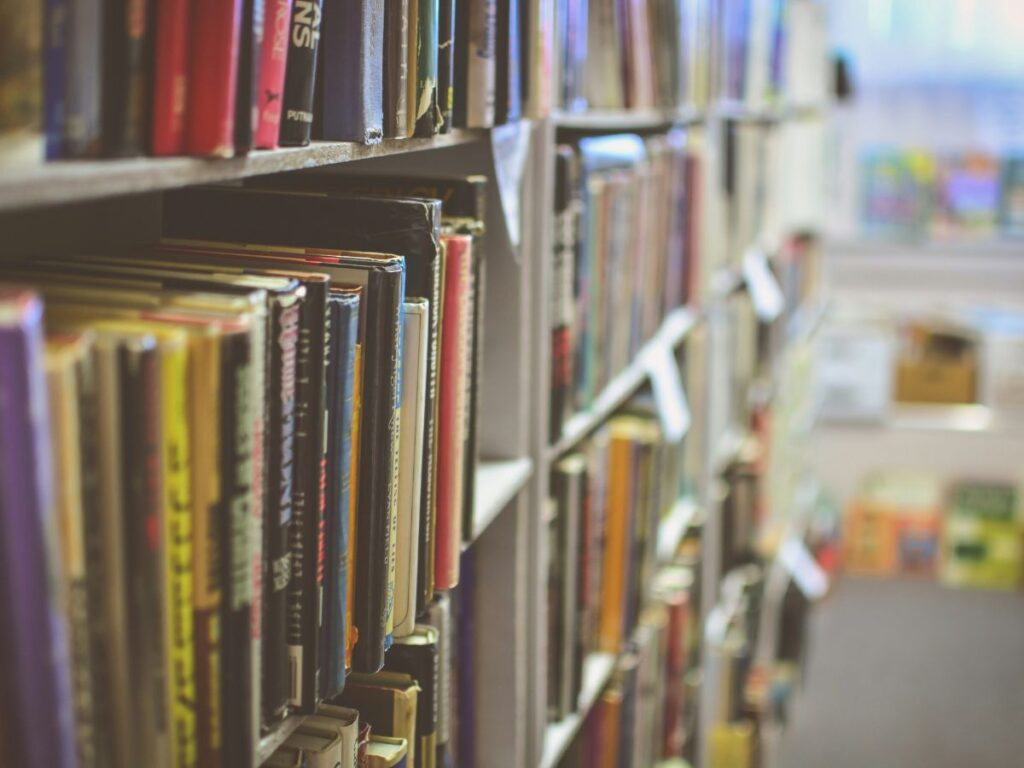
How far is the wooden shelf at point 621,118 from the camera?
4.65ft

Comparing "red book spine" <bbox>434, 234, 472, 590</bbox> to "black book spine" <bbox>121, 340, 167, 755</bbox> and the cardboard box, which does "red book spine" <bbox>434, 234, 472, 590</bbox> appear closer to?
"black book spine" <bbox>121, 340, 167, 755</bbox>

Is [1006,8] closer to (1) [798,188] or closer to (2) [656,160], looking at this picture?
(1) [798,188]

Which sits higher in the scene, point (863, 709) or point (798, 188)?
point (798, 188)

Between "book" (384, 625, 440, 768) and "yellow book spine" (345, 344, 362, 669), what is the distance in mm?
176

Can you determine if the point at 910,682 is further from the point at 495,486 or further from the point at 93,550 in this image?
the point at 93,550

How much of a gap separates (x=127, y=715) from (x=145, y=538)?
0.09 metres

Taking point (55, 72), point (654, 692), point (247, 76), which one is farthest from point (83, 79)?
point (654, 692)

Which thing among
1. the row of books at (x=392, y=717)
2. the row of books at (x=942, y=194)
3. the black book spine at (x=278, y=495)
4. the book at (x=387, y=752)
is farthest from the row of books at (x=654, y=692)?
the row of books at (x=942, y=194)

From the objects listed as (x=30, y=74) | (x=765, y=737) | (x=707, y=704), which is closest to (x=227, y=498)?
(x=30, y=74)

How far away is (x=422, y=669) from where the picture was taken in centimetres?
104

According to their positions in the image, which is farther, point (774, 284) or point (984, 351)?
point (984, 351)

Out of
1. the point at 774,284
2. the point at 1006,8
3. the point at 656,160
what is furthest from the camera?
the point at 1006,8

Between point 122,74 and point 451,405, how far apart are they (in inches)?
17.9

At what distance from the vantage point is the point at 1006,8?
4.57 meters
